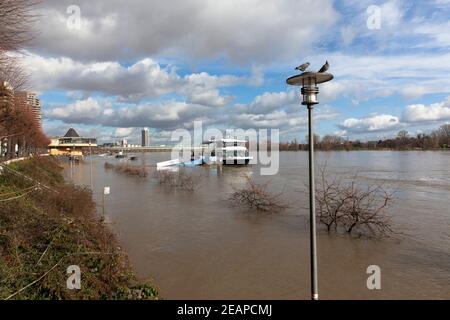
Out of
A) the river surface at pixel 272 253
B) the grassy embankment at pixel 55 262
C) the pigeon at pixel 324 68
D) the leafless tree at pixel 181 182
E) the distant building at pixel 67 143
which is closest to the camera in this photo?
the pigeon at pixel 324 68

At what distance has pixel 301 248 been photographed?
1391 cm

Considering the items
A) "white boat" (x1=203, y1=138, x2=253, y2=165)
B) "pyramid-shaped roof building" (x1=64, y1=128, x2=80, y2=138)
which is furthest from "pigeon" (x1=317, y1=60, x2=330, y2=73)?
"pyramid-shaped roof building" (x1=64, y1=128, x2=80, y2=138)

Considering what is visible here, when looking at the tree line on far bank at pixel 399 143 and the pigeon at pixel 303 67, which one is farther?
the tree line on far bank at pixel 399 143

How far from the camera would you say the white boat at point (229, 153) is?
222 feet

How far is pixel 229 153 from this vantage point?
228 feet

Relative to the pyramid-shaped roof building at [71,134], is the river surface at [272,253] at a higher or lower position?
lower

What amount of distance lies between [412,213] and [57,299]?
19.4m

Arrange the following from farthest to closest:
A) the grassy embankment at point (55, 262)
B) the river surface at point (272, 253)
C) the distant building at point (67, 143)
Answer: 1. the distant building at point (67, 143)
2. the river surface at point (272, 253)
3. the grassy embankment at point (55, 262)

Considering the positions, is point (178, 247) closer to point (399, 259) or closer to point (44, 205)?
point (44, 205)

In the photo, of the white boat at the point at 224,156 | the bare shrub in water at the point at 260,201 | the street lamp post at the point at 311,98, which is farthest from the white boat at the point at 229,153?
the street lamp post at the point at 311,98

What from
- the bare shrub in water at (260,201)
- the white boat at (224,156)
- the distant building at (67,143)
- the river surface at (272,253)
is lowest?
the river surface at (272,253)

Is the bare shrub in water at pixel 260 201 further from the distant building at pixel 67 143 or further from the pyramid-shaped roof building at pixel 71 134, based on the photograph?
the pyramid-shaped roof building at pixel 71 134

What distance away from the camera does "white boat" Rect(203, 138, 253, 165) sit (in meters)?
67.6

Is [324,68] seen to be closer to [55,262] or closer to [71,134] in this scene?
[55,262]
